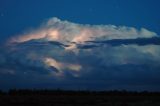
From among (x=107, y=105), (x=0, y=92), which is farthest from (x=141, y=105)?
(x=0, y=92)

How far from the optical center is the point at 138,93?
15462cm

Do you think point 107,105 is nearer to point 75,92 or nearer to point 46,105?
point 46,105

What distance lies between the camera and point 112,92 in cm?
15438

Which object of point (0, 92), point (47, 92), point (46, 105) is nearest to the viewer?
point (46, 105)

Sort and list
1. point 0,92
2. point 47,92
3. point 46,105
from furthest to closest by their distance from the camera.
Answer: point 47,92, point 0,92, point 46,105

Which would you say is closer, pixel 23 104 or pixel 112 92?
pixel 23 104

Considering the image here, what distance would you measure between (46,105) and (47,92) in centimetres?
6680

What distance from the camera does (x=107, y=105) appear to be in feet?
271

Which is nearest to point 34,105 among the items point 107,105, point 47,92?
point 107,105

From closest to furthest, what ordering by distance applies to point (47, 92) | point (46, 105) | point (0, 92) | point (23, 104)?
point (46, 105), point (23, 104), point (0, 92), point (47, 92)

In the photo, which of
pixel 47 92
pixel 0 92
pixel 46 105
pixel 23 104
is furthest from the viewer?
pixel 47 92

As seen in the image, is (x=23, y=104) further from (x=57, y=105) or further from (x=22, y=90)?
(x=22, y=90)

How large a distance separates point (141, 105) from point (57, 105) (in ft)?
49.7

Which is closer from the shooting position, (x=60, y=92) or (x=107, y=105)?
(x=107, y=105)
